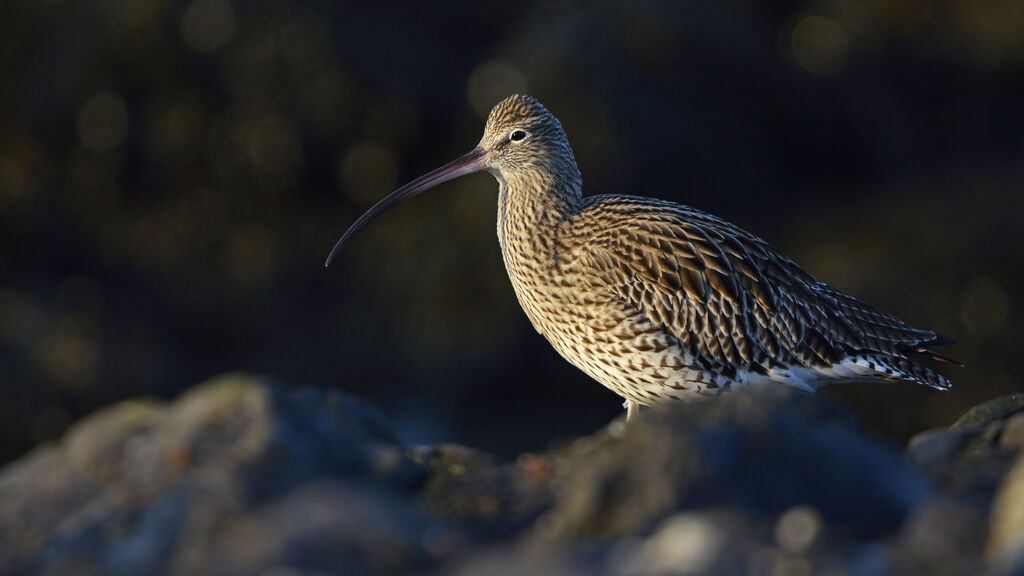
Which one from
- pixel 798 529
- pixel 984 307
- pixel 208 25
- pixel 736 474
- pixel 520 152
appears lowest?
pixel 798 529

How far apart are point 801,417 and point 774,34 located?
12369mm

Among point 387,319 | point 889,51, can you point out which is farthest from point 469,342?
point 889,51

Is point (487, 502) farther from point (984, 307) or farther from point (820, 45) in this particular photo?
point (820, 45)

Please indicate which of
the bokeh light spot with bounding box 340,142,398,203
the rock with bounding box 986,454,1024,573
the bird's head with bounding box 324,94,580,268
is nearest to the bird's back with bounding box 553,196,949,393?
the bird's head with bounding box 324,94,580,268

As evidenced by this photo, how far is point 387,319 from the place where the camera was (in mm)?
13852

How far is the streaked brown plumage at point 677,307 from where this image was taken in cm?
747

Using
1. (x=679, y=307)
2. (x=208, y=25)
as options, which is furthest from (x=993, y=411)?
(x=208, y=25)

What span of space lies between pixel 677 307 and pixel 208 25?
897 cm

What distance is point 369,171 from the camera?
1448cm

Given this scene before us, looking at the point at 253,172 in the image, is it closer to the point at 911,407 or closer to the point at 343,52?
the point at 343,52

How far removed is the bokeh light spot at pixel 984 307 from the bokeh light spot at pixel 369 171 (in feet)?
21.5

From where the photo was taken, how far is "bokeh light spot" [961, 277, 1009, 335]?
1278cm

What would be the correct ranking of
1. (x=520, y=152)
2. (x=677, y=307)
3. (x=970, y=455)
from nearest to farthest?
1. (x=970, y=455)
2. (x=677, y=307)
3. (x=520, y=152)

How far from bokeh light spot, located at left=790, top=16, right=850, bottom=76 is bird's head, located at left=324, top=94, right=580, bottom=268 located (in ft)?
25.8
